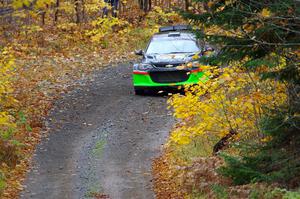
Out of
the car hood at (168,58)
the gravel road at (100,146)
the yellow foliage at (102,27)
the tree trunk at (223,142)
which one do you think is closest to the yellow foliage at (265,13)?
the tree trunk at (223,142)

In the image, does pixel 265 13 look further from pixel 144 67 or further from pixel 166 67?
pixel 144 67

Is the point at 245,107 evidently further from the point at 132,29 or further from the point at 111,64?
the point at 132,29

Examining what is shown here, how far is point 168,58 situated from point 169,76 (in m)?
0.53

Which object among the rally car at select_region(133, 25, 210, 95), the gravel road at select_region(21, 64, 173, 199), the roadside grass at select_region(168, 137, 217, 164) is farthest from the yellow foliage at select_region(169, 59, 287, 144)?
the rally car at select_region(133, 25, 210, 95)

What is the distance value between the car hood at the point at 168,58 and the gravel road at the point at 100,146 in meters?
1.18

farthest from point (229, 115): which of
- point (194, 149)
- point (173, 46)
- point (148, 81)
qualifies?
point (173, 46)

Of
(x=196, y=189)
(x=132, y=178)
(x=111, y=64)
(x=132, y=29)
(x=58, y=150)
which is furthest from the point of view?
(x=132, y=29)

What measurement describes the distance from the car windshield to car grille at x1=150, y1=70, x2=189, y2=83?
814 mm

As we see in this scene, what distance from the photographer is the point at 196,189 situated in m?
8.84

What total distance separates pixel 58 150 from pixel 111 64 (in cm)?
1197

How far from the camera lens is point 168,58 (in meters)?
16.3

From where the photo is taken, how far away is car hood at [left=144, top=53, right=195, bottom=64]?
16.1 meters

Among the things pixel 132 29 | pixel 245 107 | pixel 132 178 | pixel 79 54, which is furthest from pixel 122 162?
pixel 132 29

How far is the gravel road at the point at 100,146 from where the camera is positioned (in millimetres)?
10047
